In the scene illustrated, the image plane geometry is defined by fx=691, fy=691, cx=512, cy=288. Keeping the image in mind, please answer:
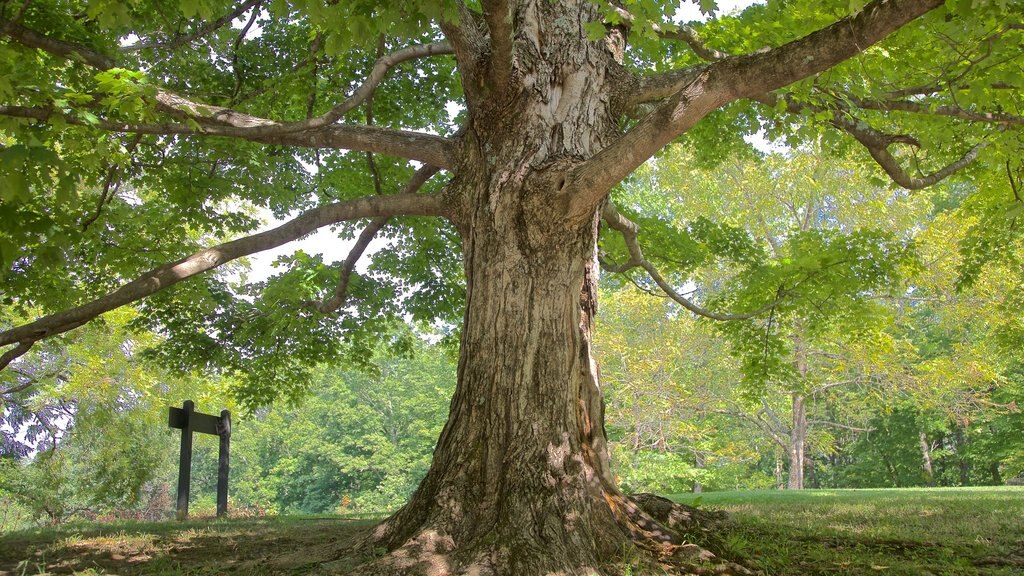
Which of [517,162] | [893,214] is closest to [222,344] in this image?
[517,162]

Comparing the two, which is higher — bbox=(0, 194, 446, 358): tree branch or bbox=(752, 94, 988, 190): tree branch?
bbox=(752, 94, 988, 190): tree branch

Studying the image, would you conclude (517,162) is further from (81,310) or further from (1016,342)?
(1016,342)

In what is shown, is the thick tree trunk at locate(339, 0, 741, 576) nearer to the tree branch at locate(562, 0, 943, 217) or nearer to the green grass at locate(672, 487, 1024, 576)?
the tree branch at locate(562, 0, 943, 217)

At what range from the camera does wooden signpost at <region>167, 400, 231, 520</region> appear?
30.6ft

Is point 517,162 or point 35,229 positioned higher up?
point 517,162

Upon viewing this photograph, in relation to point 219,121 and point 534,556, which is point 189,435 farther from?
point 534,556

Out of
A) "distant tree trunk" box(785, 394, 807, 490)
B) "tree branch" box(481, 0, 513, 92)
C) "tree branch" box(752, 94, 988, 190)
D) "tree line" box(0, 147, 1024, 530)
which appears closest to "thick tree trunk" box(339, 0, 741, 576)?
"tree branch" box(481, 0, 513, 92)

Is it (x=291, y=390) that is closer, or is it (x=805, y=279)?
(x=805, y=279)

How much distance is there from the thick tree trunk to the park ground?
423 millimetres

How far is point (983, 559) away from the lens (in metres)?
4.57

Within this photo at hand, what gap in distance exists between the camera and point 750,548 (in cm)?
476

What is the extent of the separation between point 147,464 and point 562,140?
17.8m

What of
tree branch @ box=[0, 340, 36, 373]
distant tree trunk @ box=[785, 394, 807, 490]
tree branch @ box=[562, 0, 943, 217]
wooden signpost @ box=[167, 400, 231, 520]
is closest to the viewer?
tree branch @ box=[562, 0, 943, 217]

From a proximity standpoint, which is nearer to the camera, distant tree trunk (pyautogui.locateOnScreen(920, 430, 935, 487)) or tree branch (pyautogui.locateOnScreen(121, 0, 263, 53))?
tree branch (pyautogui.locateOnScreen(121, 0, 263, 53))
